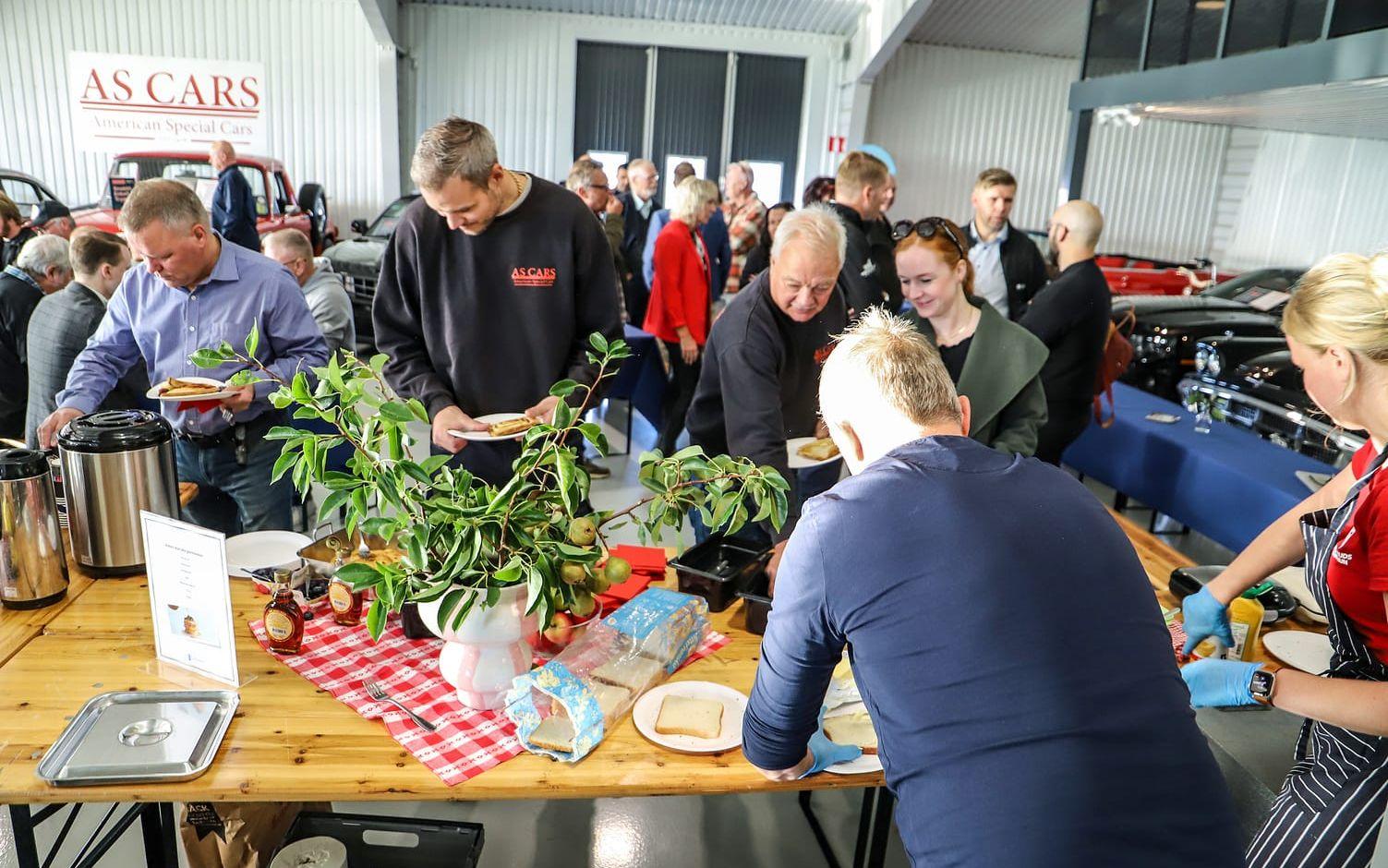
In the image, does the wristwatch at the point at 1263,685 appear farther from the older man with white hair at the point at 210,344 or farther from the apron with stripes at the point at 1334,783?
the older man with white hair at the point at 210,344

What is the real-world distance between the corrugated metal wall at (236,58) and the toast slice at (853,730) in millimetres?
11521

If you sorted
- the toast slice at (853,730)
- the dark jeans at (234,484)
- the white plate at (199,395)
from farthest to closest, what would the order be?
the dark jeans at (234,484)
the white plate at (199,395)
the toast slice at (853,730)

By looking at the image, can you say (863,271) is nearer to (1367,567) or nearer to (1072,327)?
(1072,327)

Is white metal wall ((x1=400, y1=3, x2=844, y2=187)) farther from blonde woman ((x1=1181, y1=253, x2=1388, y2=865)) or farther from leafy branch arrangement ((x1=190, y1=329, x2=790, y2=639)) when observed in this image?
blonde woman ((x1=1181, y1=253, x2=1388, y2=865))

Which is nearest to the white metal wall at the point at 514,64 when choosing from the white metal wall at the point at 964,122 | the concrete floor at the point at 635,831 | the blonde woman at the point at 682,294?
the white metal wall at the point at 964,122

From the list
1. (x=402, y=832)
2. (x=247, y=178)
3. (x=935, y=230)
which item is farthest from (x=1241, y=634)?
(x=247, y=178)

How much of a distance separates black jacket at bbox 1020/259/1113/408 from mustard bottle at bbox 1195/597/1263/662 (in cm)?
144

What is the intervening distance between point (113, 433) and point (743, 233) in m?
5.08

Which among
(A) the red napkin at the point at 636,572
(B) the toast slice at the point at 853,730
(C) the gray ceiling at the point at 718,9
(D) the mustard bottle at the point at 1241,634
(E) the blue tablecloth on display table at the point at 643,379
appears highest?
(C) the gray ceiling at the point at 718,9

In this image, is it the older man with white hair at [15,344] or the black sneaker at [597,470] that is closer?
the older man with white hair at [15,344]

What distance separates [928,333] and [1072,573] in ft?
5.30

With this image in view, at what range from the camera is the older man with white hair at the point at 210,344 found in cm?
257

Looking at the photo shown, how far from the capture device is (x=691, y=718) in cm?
153

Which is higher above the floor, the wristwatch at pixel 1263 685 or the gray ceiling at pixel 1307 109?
the gray ceiling at pixel 1307 109
